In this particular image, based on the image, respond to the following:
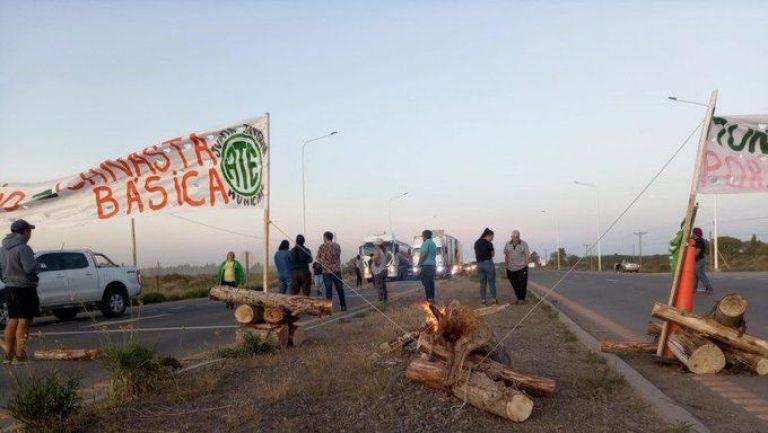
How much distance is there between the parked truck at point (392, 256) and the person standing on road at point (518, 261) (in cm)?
2358

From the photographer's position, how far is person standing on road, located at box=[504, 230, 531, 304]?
15578 millimetres

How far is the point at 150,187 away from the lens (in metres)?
8.26

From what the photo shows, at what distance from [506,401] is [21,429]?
3.53 metres

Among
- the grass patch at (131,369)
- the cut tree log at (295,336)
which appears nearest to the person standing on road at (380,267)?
the cut tree log at (295,336)

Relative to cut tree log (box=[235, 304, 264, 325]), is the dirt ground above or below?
below

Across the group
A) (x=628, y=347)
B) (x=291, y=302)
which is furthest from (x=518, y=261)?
(x=291, y=302)

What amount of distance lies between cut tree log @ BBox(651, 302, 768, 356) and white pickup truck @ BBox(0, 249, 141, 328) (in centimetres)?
1320

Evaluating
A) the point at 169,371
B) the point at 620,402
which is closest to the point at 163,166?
the point at 169,371

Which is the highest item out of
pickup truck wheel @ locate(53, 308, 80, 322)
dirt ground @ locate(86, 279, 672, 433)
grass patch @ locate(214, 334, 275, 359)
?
dirt ground @ locate(86, 279, 672, 433)

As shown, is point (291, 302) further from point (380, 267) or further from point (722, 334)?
point (380, 267)

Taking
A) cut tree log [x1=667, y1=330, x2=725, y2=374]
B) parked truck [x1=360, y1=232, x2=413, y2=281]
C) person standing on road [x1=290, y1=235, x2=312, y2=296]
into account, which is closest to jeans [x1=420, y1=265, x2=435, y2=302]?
person standing on road [x1=290, y1=235, x2=312, y2=296]

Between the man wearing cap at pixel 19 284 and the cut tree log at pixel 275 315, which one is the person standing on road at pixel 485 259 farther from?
the man wearing cap at pixel 19 284

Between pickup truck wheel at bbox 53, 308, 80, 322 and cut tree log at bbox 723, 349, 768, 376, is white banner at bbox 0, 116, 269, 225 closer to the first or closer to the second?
cut tree log at bbox 723, 349, 768, 376

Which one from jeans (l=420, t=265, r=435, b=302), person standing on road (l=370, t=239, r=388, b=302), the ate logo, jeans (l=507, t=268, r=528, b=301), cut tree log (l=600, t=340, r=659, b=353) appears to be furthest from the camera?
person standing on road (l=370, t=239, r=388, b=302)
